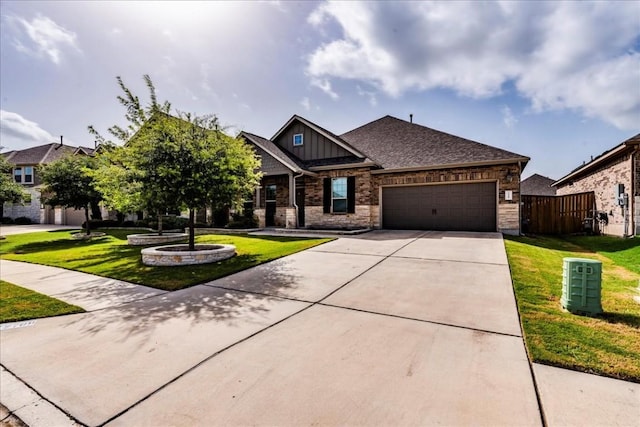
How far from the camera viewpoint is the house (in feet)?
41.3

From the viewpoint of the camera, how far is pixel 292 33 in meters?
9.56

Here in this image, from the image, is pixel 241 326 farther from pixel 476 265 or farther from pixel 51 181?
pixel 51 181

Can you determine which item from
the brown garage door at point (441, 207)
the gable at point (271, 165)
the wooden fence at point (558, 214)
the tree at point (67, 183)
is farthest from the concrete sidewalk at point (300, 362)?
the tree at point (67, 183)

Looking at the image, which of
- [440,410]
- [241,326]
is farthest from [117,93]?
[440,410]

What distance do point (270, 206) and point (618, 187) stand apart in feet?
52.2

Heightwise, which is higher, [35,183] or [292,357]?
[35,183]

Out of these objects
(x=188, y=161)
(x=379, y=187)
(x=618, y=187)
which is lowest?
(x=618, y=187)

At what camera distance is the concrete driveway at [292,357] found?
207 centimetres

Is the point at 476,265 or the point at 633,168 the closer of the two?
the point at 476,265

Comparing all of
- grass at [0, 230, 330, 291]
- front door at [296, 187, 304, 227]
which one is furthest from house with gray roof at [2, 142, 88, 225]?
front door at [296, 187, 304, 227]

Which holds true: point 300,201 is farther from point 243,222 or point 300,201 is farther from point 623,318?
point 623,318

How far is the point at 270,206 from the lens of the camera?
A: 16.8 metres

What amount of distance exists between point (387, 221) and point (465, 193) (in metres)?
3.90

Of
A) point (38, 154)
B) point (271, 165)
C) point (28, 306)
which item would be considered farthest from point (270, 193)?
point (38, 154)
